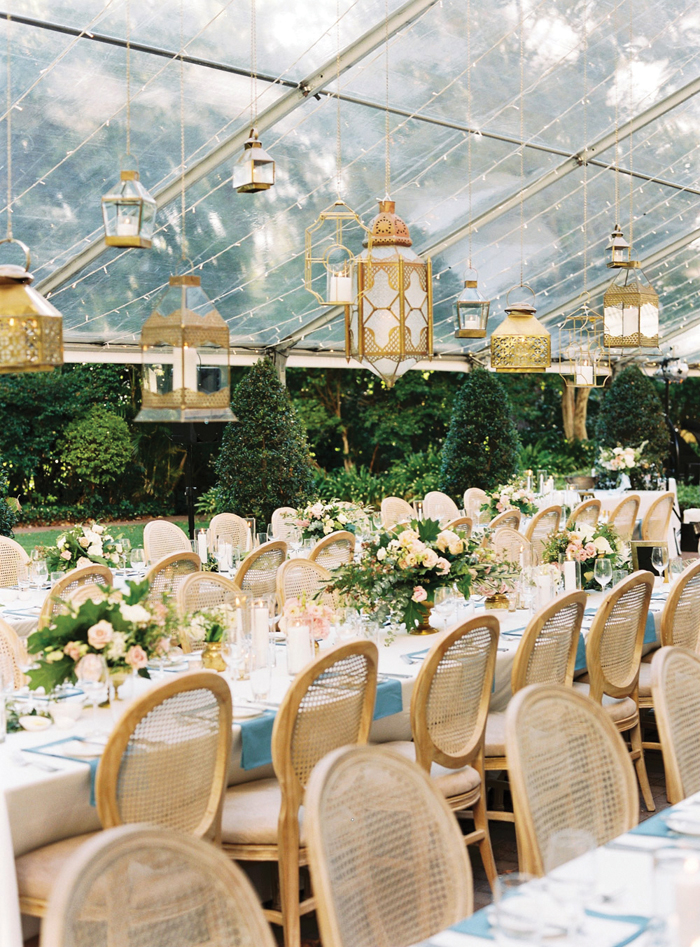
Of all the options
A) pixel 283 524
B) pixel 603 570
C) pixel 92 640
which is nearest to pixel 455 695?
pixel 92 640

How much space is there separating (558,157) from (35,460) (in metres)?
11.0

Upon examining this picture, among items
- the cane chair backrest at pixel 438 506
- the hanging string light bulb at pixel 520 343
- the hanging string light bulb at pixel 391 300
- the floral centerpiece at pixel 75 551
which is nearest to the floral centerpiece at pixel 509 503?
the cane chair backrest at pixel 438 506

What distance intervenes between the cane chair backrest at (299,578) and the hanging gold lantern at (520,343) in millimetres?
1702

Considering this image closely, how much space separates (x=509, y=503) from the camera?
1027 centimetres

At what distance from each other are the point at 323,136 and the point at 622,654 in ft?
18.3

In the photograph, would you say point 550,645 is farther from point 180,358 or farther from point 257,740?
point 180,358

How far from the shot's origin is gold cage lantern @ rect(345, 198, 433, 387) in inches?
197

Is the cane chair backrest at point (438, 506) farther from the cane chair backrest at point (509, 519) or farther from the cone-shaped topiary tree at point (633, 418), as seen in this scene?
the cone-shaped topiary tree at point (633, 418)

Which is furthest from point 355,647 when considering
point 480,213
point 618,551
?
point 480,213

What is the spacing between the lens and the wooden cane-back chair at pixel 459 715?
388 cm

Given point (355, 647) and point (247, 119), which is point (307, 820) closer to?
point (355, 647)

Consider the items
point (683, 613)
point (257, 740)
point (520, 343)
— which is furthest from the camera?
point (520, 343)

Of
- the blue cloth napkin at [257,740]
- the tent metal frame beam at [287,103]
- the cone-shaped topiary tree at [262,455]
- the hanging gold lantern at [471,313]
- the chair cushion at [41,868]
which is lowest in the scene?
the chair cushion at [41,868]

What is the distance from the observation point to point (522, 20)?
8.74 m
